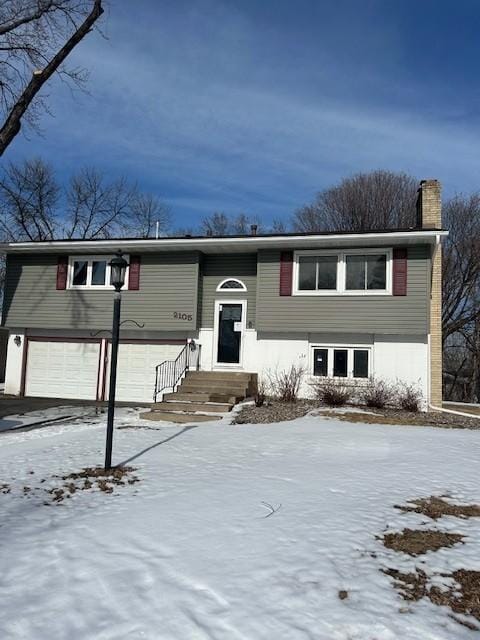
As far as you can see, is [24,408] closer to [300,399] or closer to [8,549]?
[300,399]

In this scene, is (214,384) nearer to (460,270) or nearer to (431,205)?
(431,205)

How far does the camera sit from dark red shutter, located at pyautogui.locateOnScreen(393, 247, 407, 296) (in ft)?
43.1

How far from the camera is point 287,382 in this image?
13.6 metres

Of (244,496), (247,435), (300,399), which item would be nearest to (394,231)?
(300,399)

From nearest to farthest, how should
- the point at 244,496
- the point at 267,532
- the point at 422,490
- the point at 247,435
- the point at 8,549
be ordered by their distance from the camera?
the point at 8,549 → the point at 267,532 → the point at 244,496 → the point at 422,490 → the point at 247,435

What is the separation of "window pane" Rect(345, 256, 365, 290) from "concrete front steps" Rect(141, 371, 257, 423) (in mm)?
3754

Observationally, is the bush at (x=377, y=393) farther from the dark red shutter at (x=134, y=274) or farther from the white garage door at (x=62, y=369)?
the white garage door at (x=62, y=369)

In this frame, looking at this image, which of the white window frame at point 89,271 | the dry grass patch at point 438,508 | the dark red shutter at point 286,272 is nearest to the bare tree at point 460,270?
the dark red shutter at point 286,272

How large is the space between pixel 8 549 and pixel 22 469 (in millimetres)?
2874

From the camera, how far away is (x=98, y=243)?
591 inches

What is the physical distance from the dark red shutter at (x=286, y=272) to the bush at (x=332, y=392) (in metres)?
2.70

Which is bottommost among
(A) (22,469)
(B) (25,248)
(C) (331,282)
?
(A) (22,469)

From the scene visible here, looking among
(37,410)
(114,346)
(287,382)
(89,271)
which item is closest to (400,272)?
(287,382)

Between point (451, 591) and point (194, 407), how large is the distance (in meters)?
8.84
